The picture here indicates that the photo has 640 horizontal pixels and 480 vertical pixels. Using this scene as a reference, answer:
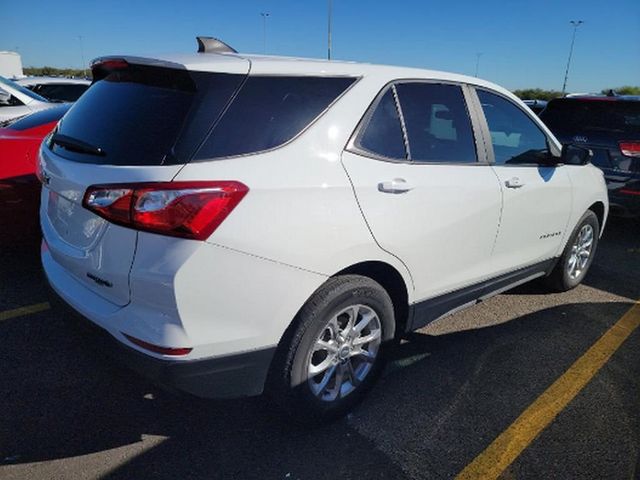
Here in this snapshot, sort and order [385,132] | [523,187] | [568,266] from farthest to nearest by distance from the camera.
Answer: [568,266] → [523,187] → [385,132]

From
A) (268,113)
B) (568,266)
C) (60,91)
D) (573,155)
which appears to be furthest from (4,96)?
(568,266)

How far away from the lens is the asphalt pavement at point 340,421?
216cm

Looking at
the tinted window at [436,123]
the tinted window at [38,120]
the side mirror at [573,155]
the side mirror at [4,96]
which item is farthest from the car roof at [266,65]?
the side mirror at [4,96]

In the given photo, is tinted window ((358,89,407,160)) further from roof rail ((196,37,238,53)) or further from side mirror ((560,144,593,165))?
side mirror ((560,144,593,165))

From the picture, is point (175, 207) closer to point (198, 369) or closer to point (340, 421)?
point (198, 369)

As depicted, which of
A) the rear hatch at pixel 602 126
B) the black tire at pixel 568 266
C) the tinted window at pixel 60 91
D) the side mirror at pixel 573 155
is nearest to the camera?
the side mirror at pixel 573 155

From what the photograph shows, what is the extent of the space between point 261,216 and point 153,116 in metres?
0.62

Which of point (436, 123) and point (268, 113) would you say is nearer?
point (268, 113)

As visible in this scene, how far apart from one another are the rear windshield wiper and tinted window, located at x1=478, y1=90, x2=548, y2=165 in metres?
2.27

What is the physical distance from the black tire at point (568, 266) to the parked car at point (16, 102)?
6.09 metres

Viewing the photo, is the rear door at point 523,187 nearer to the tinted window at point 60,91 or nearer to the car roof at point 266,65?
the car roof at point 266,65

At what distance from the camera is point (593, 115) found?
5996 millimetres

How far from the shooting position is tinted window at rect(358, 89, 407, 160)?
2287mm

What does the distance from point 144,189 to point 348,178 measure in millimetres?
852
